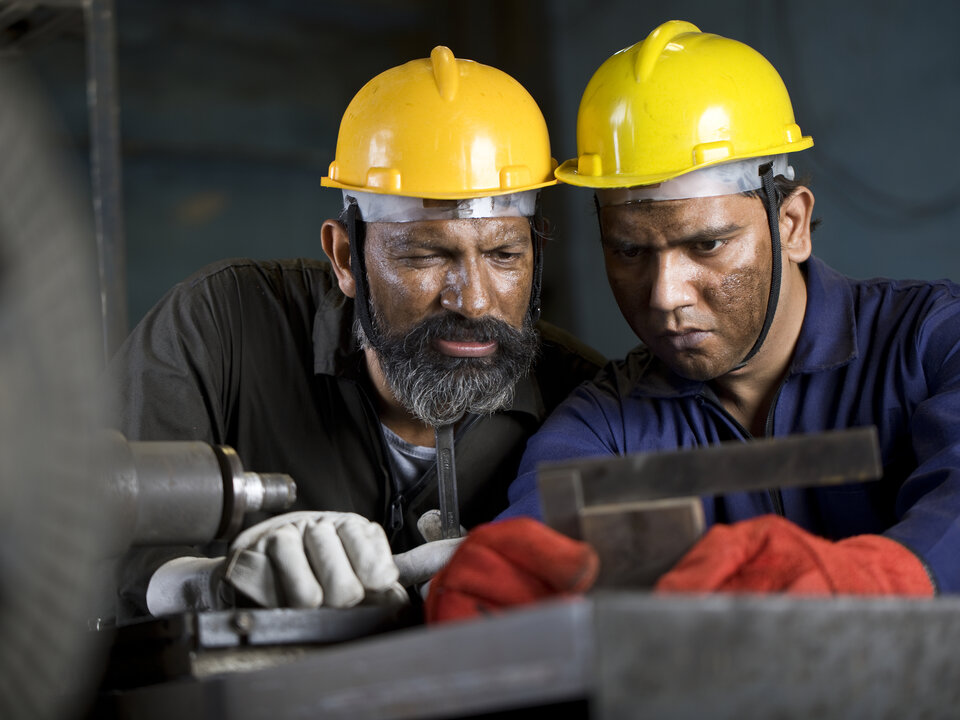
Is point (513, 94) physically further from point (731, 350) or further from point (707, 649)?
point (707, 649)

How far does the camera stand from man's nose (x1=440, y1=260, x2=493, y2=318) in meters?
2.14

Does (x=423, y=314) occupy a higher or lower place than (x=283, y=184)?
lower

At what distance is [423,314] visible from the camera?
2.21 meters

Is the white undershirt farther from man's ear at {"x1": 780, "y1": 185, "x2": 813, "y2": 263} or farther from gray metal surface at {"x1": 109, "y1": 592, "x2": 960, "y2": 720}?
gray metal surface at {"x1": 109, "y1": 592, "x2": 960, "y2": 720}

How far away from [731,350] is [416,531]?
2.64ft

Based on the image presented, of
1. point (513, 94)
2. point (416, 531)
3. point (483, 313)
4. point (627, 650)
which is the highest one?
point (513, 94)

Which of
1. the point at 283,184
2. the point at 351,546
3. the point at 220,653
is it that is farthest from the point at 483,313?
the point at 283,184

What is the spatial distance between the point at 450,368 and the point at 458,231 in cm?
28

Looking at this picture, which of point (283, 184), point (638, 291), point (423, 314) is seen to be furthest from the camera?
point (283, 184)

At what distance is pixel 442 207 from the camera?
2.16 metres

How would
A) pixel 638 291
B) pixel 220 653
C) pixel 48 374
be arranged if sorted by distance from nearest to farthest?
1. pixel 48 374
2. pixel 220 653
3. pixel 638 291

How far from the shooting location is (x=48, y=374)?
2.67 ft

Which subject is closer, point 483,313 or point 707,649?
point 707,649

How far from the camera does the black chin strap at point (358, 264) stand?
2.31 m
